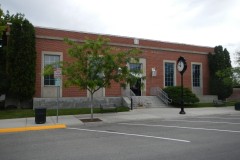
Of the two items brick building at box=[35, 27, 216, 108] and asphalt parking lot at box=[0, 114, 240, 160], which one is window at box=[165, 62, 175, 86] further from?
asphalt parking lot at box=[0, 114, 240, 160]

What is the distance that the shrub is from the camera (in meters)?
27.0

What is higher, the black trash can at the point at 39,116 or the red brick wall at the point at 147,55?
the red brick wall at the point at 147,55

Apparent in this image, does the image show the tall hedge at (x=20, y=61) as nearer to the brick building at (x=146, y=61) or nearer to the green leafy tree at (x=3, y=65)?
the green leafy tree at (x=3, y=65)

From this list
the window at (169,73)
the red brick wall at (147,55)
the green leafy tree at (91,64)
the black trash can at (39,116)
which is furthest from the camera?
the window at (169,73)

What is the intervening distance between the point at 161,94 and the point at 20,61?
45.5ft

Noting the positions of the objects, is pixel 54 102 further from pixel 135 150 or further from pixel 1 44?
pixel 135 150

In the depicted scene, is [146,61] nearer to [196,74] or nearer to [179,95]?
[179,95]

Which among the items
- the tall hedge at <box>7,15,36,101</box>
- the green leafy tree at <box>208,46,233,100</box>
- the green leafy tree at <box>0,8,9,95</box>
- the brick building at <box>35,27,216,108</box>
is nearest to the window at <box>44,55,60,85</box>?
the brick building at <box>35,27,216,108</box>

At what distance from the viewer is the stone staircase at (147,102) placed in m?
26.9

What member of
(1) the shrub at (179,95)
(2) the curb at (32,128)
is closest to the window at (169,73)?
(1) the shrub at (179,95)

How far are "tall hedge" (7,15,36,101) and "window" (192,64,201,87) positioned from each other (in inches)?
763

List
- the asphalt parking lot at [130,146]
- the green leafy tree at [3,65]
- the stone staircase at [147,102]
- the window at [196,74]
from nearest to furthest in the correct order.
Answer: the asphalt parking lot at [130,146] < the green leafy tree at [3,65] < the stone staircase at [147,102] < the window at [196,74]

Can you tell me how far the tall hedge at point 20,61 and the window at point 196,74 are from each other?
1939 cm

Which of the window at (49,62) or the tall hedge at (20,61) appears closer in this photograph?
the tall hedge at (20,61)
